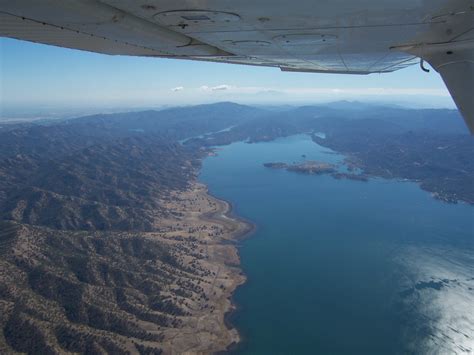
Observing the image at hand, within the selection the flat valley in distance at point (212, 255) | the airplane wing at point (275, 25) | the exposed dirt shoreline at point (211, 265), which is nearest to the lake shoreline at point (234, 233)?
the exposed dirt shoreline at point (211, 265)

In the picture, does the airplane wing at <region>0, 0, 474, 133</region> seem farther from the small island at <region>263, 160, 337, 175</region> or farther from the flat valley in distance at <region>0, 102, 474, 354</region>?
the small island at <region>263, 160, 337, 175</region>

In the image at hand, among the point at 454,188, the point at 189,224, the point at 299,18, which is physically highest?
the point at 299,18

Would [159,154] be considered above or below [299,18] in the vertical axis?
below

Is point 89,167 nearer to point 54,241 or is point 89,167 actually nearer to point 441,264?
point 54,241

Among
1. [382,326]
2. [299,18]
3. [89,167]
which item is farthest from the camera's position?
[89,167]

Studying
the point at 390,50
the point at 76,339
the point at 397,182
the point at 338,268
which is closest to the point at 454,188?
the point at 397,182

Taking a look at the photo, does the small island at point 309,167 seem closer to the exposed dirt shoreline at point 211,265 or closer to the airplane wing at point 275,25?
the exposed dirt shoreline at point 211,265
